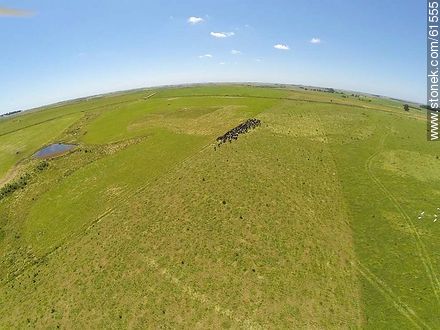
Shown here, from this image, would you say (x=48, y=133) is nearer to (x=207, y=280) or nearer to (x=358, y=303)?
(x=207, y=280)

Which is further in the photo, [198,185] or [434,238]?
[198,185]

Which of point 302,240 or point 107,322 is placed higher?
point 302,240

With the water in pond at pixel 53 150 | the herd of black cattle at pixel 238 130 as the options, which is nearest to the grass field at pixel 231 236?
the herd of black cattle at pixel 238 130

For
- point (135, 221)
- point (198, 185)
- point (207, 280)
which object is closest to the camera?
point (207, 280)

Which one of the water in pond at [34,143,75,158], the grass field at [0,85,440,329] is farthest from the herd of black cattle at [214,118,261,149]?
the water in pond at [34,143,75,158]

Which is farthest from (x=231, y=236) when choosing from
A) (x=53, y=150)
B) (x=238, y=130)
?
(x=53, y=150)

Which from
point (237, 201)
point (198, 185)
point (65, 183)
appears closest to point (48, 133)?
point (65, 183)

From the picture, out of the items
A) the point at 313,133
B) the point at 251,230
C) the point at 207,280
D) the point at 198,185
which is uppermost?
the point at 313,133
